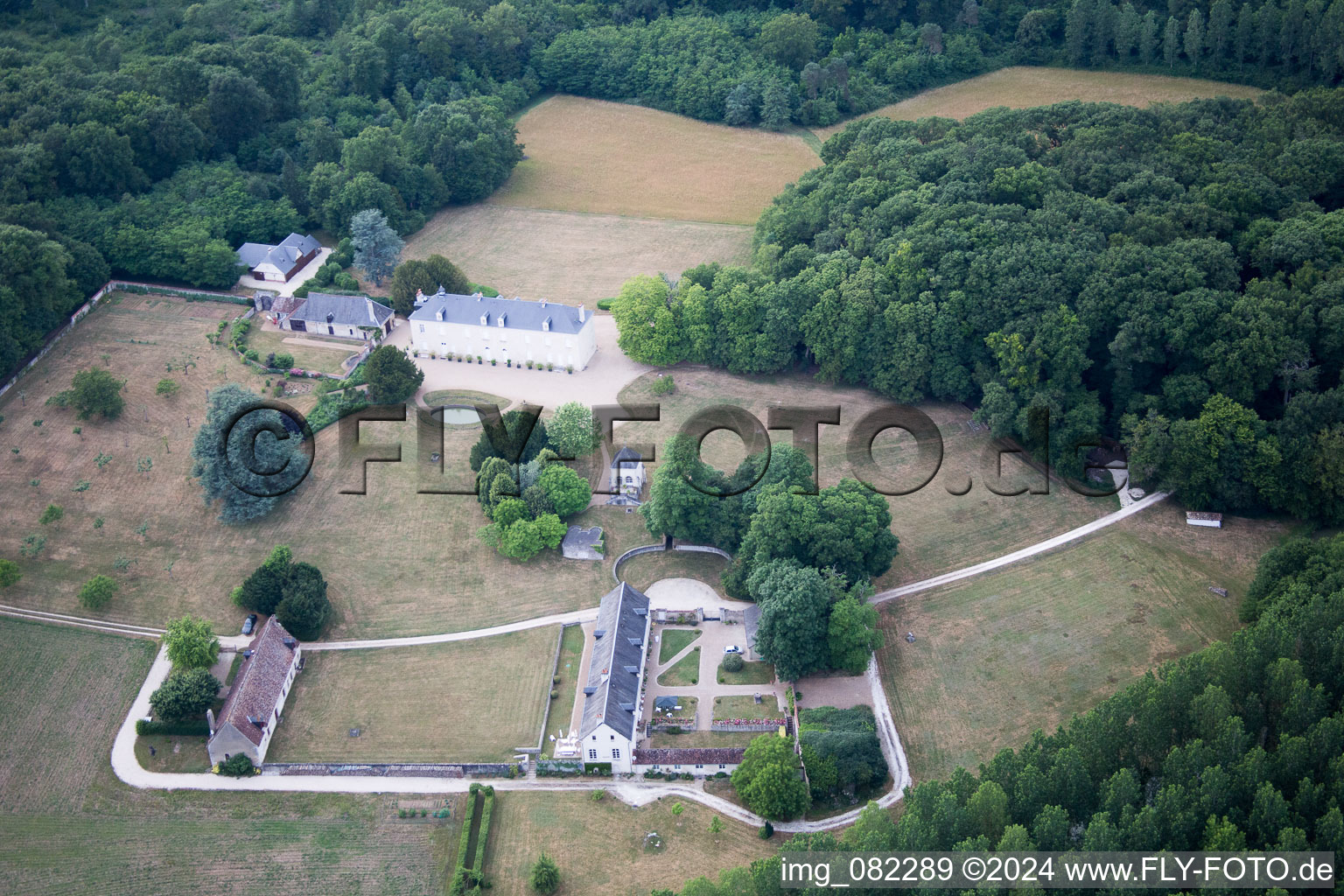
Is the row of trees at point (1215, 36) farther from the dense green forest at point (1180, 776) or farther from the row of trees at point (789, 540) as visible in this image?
the dense green forest at point (1180, 776)

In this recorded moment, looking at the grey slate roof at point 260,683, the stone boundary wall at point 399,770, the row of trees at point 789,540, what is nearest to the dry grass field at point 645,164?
the row of trees at point 789,540

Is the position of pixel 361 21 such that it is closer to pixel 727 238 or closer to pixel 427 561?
pixel 727 238

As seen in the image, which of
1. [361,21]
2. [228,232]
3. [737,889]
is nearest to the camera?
[737,889]

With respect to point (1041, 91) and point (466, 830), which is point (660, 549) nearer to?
point (466, 830)

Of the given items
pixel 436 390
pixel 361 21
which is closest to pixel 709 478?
pixel 436 390

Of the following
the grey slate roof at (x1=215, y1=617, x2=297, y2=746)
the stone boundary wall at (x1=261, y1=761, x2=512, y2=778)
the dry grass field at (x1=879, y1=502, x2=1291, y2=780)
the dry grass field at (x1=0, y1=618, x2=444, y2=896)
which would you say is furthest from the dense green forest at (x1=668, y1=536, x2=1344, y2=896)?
the grey slate roof at (x1=215, y1=617, x2=297, y2=746)

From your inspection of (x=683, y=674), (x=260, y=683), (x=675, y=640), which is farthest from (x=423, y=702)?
(x=675, y=640)

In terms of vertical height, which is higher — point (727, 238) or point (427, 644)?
point (727, 238)
